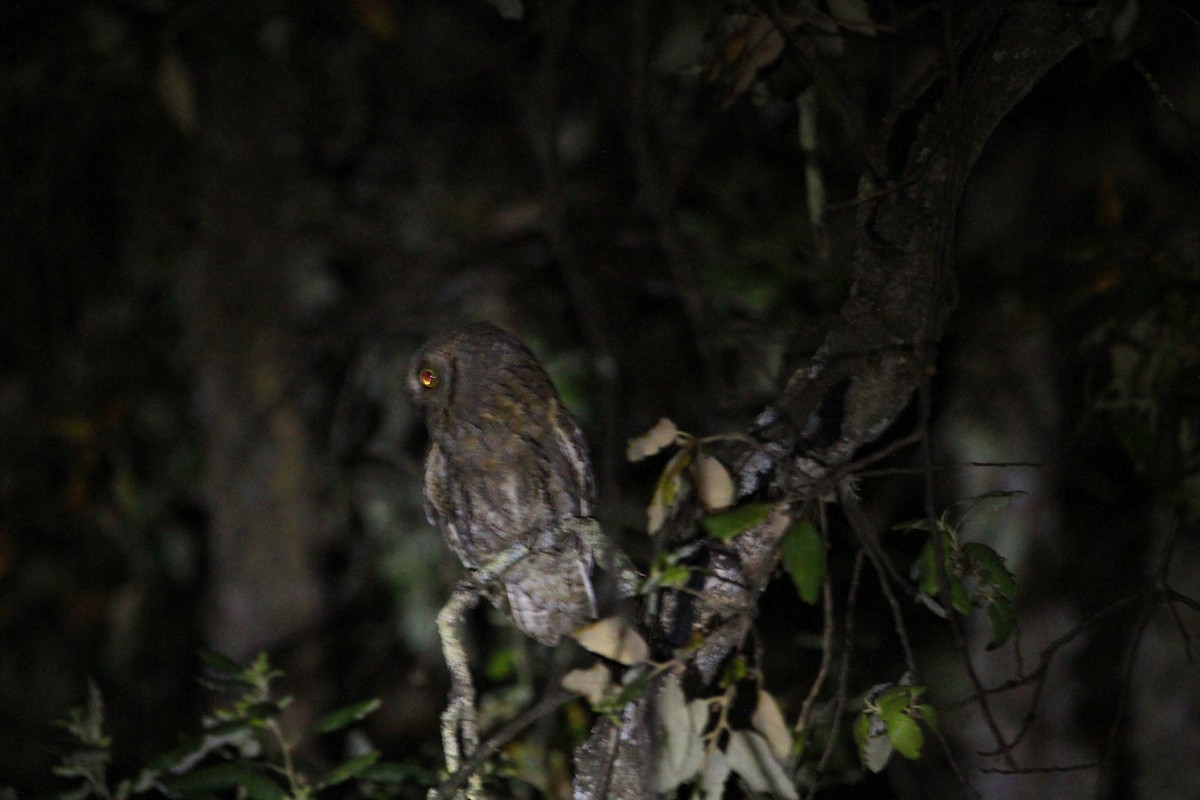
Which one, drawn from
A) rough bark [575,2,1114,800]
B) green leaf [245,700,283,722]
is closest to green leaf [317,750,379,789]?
green leaf [245,700,283,722]

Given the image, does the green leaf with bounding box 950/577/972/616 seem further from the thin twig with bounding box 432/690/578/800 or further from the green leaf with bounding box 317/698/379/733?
the green leaf with bounding box 317/698/379/733

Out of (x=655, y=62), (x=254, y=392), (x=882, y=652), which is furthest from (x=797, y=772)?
(x=254, y=392)

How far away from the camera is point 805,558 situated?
1.28m

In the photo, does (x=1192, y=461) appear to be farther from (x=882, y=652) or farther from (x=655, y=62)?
(x=655, y=62)

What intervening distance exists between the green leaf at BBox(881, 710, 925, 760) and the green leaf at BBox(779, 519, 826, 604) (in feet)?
0.80

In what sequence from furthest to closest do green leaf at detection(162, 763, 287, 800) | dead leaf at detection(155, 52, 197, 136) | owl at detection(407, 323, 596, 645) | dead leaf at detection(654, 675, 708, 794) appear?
dead leaf at detection(155, 52, 197, 136)
owl at detection(407, 323, 596, 645)
green leaf at detection(162, 763, 287, 800)
dead leaf at detection(654, 675, 708, 794)

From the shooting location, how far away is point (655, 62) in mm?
2623

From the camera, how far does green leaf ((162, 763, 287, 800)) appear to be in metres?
1.86

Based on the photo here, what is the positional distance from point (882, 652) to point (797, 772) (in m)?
0.94

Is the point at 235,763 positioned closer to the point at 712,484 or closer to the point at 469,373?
the point at 469,373

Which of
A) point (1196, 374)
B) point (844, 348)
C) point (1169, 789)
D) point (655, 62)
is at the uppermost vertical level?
point (655, 62)

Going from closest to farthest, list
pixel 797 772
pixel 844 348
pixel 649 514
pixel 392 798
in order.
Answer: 1. pixel 649 514
2. pixel 844 348
3. pixel 797 772
4. pixel 392 798

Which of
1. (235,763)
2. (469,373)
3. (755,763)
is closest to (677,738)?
(755,763)

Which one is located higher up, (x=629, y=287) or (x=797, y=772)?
(x=629, y=287)
